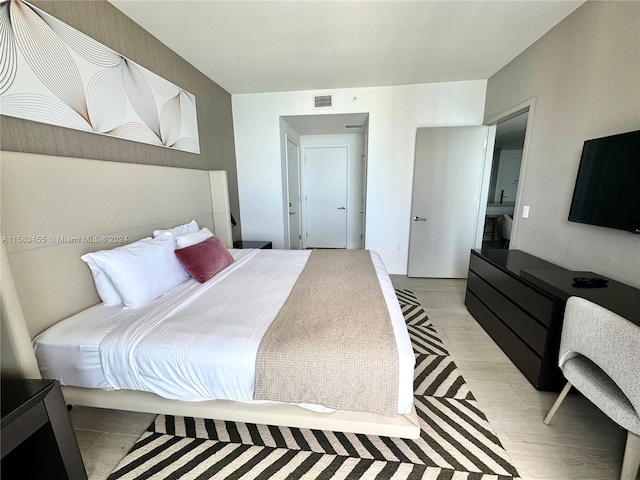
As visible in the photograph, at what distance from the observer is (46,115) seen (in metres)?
1.42

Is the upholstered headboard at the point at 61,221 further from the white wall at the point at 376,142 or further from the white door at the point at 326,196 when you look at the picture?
the white door at the point at 326,196

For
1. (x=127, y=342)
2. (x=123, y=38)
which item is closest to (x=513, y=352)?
(x=127, y=342)

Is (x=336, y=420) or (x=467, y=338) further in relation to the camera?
(x=467, y=338)

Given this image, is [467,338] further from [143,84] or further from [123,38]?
[123,38]

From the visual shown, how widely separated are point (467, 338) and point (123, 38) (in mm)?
3641

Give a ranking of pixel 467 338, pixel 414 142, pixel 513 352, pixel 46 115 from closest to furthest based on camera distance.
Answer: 1. pixel 46 115
2. pixel 513 352
3. pixel 467 338
4. pixel 414 142

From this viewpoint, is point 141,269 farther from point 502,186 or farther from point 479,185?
point 502,186

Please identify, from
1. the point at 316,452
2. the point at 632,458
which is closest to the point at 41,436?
the point at 316,452

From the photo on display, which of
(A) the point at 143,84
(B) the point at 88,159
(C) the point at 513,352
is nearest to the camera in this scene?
(B) the point at 88,159

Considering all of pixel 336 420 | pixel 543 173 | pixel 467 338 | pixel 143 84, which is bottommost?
pixel 467 338

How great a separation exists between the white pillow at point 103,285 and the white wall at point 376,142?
239cm

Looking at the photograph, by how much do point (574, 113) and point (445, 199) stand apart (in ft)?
5.29

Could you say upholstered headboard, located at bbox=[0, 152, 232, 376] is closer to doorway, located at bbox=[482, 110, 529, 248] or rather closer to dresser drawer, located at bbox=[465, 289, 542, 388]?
dresser drawer, located at bbox=[465, 289, 542, 388]

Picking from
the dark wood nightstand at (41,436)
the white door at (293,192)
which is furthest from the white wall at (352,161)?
the dark wood nightstand at (41,436)
